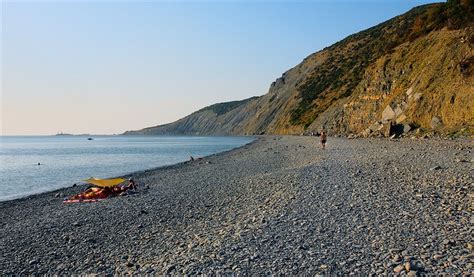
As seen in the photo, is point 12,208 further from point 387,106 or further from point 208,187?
point 387,106

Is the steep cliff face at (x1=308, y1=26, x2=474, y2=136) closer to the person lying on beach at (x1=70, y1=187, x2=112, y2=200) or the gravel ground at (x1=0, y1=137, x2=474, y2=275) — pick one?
the gravel ground at (x1=0, y1=137, x2=474, y2=275)

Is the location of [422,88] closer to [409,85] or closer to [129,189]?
[409,85]

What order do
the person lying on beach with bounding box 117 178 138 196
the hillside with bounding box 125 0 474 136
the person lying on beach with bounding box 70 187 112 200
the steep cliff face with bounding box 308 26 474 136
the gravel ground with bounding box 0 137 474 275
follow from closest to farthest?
the gravel ground with bounding box 0 137 474 275 → the person lying on beach with bounding box 70 187 112 200 → the person lying on beach with bounding box 117 178 138 196 → the steep cliff face with bounding box 308 26 474 136 → the hillside with bounding box 125 0 474 136

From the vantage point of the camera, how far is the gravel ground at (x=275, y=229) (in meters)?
7.88

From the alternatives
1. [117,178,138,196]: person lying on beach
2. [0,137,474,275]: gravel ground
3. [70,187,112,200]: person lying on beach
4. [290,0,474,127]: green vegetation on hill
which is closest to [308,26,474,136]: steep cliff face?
[290,0,474,127]: green vegetation on hill

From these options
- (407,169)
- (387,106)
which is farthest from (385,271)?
(387,106)

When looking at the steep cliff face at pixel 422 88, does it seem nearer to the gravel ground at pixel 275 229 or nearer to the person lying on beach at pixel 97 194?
the gravel ground at pixel 275 229

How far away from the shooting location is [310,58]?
148 metres

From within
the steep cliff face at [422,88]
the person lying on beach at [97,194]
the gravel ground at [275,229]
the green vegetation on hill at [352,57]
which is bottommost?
the gravel ground at [275,229]

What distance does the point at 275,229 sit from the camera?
10062mm

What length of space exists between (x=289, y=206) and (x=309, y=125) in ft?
259

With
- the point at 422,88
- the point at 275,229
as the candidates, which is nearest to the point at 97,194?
the point at 275,229

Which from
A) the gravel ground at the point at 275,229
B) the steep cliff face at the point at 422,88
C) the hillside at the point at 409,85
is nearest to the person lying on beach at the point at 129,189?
the gravel ground at the point at 275,229

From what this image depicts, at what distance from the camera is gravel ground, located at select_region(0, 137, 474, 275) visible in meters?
7.88
